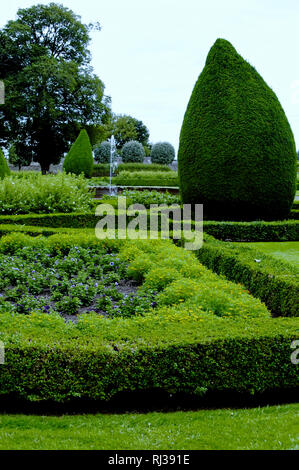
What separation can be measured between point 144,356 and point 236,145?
25.7 feet

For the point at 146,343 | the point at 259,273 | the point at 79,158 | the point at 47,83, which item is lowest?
the point at 146,343

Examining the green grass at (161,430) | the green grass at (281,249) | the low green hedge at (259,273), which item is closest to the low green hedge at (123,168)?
the green grass at (281,249)

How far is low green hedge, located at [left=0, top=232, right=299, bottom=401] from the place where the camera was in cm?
308

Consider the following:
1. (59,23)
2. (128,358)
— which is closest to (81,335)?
(128,358)

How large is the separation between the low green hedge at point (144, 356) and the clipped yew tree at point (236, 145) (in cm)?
691

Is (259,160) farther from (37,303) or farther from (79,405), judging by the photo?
(79,405)

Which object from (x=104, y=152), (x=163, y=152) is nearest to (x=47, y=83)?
(x=104, y=152)

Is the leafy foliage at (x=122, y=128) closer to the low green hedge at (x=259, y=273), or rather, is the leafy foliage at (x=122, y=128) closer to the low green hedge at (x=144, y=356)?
the low green hedge at (x=259, y=273)

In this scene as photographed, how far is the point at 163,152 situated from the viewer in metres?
39.4

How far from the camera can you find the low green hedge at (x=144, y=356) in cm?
308

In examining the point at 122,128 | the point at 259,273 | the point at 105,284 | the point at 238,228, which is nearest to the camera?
the point at 259,273

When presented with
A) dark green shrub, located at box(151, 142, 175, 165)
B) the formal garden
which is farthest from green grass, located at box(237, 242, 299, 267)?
dark green shrub, located at box(151, 142, 175, 165)

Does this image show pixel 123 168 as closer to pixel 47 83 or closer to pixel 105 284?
pixel 47 83

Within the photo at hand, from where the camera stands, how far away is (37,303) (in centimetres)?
476
